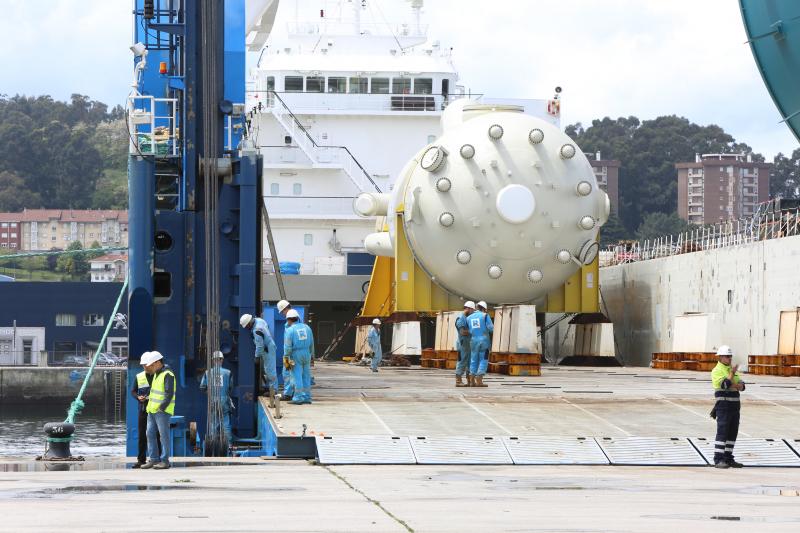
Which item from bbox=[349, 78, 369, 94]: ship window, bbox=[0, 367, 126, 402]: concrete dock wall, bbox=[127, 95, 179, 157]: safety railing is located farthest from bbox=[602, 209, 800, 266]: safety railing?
bbox=[0, 367, 126, 402]: concrete dock wall

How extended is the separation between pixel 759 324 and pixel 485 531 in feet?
70.7

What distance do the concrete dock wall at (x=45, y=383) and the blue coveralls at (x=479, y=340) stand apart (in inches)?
1214

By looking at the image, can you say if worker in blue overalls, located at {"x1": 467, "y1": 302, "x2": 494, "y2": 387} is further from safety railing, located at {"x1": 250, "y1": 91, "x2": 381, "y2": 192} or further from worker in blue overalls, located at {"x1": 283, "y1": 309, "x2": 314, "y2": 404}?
safety railing, located at {"x1": 250, "y1": 91, "x2": 381, "y2": 192}

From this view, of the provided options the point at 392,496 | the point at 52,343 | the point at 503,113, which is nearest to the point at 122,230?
the point at 52,343

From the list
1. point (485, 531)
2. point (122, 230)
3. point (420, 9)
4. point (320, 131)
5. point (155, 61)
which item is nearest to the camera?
point (485, 531)

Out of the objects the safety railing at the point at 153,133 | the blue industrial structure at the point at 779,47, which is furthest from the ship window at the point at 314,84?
the blue industrial structure at the point at 779,47

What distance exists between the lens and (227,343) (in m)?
20.3

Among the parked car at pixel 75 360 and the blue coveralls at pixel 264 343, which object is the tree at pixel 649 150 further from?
the blue coveralls at pixel 264 343

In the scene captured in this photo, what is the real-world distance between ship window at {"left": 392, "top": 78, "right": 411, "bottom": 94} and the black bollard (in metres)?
29.4

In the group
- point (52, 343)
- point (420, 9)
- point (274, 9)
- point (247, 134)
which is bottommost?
point (52, 343)

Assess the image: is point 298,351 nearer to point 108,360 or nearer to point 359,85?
point 359,85

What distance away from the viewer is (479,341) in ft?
71.3

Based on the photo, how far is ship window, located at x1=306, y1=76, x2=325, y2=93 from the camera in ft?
146

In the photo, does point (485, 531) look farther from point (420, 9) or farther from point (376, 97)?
point (420, 9)
